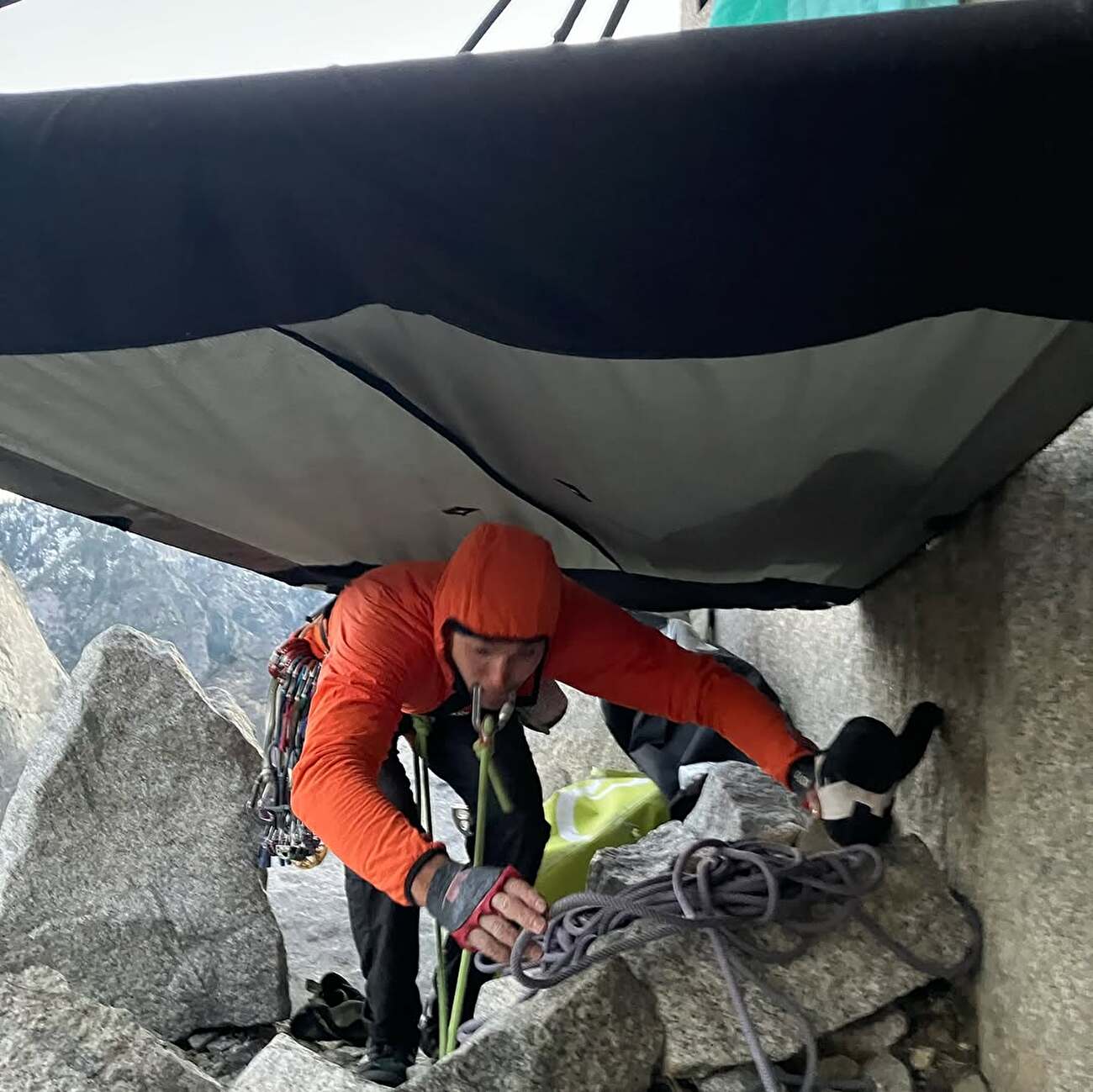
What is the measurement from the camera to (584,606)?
157cm

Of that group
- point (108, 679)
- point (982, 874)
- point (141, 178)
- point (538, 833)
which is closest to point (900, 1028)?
point (982, 874)

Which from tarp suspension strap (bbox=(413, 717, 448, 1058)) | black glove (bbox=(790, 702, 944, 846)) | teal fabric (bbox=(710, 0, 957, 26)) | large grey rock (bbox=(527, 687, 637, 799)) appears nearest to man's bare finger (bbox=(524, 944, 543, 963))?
tarp suspension strap (bbox=(413, 717, 448, 1058))

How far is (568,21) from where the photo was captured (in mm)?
749

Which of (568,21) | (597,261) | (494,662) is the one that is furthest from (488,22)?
(494,662)

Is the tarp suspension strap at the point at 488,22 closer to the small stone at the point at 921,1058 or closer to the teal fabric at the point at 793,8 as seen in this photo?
the teal fabric at the point at 793,8

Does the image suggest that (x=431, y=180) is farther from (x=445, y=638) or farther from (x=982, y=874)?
(x=982, y=874)

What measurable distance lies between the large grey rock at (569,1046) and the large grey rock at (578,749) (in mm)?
1687

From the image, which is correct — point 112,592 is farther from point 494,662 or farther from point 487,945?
point 487,945

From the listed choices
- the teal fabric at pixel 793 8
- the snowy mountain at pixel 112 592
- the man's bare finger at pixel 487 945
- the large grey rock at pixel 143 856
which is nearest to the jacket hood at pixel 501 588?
the man's bare finger at pixel 487 945

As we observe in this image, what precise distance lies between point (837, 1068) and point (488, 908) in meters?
0.46

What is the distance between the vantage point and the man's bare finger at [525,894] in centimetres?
112

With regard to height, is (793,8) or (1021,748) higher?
(793,8)

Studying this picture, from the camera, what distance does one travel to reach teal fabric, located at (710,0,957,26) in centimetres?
132

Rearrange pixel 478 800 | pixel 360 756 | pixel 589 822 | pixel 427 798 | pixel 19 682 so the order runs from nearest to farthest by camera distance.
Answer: pixel 360 756, pixel 478 800, pixel 427 798, pixel 589 822, pixel 19 682
